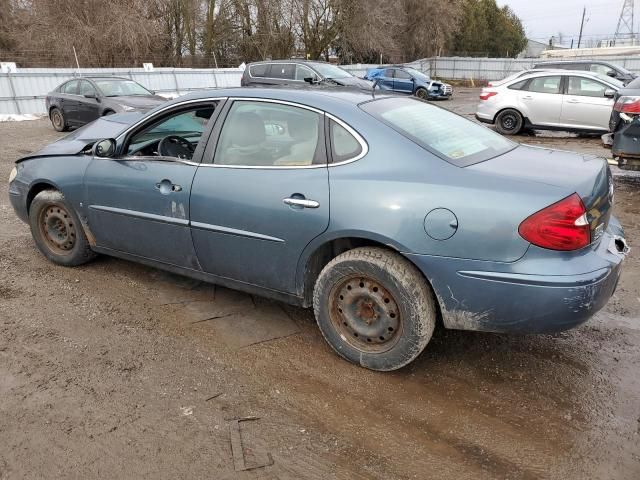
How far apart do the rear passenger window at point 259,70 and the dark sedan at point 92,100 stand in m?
3.25

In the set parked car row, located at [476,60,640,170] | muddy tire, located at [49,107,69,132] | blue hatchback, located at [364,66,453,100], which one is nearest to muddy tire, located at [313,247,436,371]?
parked car row, located at [476,60,640,170]

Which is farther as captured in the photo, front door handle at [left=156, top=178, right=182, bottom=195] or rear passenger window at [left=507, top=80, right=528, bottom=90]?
rear passenger window at [left=507, top=80, right=528, bottom=90]

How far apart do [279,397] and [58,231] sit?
277cm

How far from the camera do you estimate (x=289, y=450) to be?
8.33 feet

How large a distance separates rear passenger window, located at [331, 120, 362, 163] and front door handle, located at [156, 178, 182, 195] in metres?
1.14

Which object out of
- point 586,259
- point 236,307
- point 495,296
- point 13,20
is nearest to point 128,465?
point 236,307

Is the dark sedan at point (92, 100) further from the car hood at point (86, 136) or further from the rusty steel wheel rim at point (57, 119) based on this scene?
the car hood at point (86, 136)

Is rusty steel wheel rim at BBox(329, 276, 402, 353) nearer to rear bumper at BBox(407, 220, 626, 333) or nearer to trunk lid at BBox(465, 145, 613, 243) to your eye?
rear bumper at BBox(407, 220, 626, 333)

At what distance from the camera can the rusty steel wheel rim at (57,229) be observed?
14.6 ft

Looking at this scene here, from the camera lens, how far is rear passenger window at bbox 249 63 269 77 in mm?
14891

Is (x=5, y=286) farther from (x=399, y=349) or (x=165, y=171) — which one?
(x=399, y=349)

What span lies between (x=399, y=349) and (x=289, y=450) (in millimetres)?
860

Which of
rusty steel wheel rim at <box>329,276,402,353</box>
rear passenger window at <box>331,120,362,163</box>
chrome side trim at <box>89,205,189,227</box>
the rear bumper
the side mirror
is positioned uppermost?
rear passenger window at <box>331,120,362,163</box>

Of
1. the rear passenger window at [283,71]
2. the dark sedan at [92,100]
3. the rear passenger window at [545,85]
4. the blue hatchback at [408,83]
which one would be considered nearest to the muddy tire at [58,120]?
the dark sedan at [92,100]
